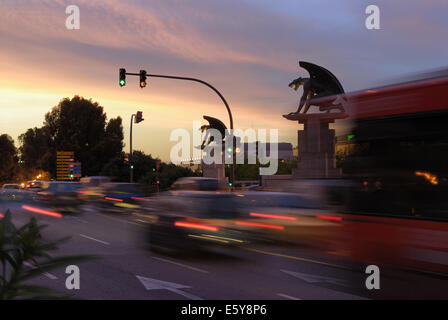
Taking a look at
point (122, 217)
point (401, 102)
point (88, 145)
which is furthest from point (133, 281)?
point (88, 145)

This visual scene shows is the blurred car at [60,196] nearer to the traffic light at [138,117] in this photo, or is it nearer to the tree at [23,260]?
the traffic light at [138,117]

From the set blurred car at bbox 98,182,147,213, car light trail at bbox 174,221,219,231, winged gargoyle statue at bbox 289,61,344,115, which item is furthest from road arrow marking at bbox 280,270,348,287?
winged gargoyle statue at bbox 289,61,344,115

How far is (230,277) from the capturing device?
9992 millimetres

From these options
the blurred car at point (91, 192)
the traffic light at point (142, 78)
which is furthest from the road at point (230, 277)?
the blurred car at point (91, 192)

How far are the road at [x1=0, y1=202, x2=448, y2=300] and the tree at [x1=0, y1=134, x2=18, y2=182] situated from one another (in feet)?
306

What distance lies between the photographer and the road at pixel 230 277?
839 cm

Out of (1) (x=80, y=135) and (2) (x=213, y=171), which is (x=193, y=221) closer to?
(2) (x=213, y=171)

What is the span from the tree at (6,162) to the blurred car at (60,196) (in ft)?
270

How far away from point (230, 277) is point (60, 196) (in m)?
15.8

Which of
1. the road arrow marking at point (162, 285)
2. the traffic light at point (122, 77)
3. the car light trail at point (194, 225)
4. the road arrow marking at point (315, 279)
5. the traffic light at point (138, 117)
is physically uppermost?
the traffic light at point (122, 77)

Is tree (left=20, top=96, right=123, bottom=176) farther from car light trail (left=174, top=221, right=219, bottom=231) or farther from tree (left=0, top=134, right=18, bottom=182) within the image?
car light trail (left=174, top=221, right=219, bottom=231)

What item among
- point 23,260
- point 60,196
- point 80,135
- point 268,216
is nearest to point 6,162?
point 80,135

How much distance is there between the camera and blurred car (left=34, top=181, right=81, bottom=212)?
922 inches

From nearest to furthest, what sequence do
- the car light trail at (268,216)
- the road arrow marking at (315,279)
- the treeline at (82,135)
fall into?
the road arrow marking at (315,279) → the car light trail at (268,216) → the treeline at (82,135)
